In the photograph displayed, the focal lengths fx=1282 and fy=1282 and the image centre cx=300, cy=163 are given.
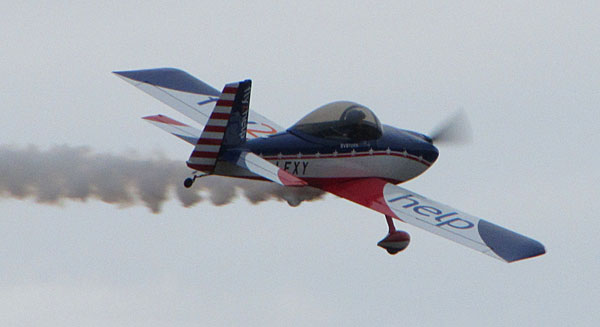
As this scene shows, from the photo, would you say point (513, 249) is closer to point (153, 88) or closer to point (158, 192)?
point (158, 192)

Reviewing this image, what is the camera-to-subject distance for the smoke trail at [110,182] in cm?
2456

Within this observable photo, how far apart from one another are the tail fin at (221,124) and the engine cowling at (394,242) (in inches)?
159

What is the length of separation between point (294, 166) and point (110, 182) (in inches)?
143

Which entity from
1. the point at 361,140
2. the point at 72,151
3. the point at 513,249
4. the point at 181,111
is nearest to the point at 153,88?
the point at 181,111

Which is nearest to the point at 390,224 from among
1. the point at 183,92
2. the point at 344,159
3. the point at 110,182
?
the point at 344,159

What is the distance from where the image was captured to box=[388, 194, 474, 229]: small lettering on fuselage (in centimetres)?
2303

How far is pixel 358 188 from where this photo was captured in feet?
81.4

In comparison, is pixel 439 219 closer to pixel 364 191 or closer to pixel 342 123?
pixel 364 191

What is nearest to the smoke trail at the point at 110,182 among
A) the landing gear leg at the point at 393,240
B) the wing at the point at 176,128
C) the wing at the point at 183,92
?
the wing at the point at 176,128

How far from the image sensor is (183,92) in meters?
29.3

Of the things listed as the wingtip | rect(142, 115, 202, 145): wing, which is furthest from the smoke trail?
the wingtip

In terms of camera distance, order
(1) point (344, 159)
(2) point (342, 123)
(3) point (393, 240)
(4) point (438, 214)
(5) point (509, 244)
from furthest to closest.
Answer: (3) point (393, 240)
(2) point (342, 123)
(1) point (344, 159)
(4) point (438, 214)
(5) point (509, 244)

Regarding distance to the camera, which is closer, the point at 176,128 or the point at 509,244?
the point at 509,244

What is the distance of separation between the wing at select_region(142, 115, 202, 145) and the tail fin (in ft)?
6.33
